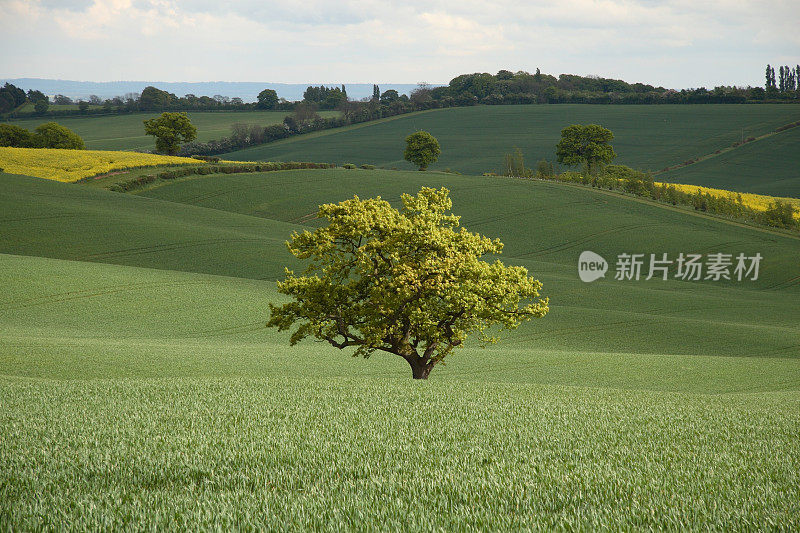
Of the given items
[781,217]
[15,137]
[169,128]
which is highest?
[169,128]

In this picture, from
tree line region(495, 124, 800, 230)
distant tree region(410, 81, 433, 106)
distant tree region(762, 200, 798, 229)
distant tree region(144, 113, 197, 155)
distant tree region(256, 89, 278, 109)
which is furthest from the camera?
distant tree region(256, 89, 278, 109)

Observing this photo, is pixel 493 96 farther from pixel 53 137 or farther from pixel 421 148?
pixel 53 137

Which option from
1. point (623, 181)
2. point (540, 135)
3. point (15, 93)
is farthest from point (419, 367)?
point (15, 93)

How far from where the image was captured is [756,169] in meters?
107

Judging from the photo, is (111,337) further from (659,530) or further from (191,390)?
(659,530)

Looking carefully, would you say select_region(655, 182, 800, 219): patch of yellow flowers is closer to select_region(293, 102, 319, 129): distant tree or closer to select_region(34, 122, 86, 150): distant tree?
select_region(293, 102, 319, 129): distant tree

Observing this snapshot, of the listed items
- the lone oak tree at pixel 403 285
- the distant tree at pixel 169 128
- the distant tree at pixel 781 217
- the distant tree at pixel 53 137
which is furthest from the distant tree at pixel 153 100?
the lone oak tree at pixel 403 285

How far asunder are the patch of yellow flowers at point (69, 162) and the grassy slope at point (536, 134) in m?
34.5

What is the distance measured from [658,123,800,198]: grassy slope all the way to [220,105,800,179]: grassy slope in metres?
4.84

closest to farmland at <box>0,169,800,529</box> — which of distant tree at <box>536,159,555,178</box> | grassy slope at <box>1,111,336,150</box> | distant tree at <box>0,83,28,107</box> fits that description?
distant tree at <box>536,159,555,178</box>

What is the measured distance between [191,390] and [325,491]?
879 centimetres

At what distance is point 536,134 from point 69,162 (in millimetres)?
87590

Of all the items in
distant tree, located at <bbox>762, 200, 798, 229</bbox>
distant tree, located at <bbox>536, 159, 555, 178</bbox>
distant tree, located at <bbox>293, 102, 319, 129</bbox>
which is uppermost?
distant tree, located at <bbox>293, 102, 319, 129</bbox>

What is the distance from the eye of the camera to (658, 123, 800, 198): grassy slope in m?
98.0
